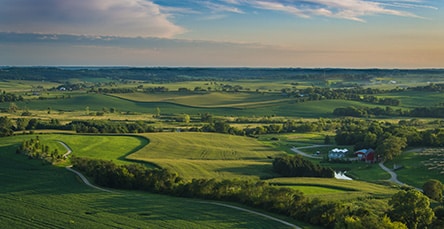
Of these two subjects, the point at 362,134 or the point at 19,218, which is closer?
the point at 19,218

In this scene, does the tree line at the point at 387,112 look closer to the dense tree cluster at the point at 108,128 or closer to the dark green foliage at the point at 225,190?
the dense tree cluster at the point at 108,128

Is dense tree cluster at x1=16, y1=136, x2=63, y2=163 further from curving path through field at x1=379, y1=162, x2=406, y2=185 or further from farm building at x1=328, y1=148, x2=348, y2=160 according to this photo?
curving path through field at x1=379, y1=162, x2=406, y2=185

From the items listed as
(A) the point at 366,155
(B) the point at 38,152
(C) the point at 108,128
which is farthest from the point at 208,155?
(C) the point at 108,128

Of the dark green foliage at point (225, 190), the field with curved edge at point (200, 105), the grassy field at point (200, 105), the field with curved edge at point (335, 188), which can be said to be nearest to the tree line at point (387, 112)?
the grassy field at point (200, 105)

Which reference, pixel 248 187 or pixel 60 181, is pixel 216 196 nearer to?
pixel 248 187

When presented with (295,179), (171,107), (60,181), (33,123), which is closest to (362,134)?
(295,179)

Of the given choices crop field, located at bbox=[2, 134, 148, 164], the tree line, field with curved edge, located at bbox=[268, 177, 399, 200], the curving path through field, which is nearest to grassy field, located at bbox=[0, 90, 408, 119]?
the tree line

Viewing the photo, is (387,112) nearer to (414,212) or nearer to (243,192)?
(243,192)
